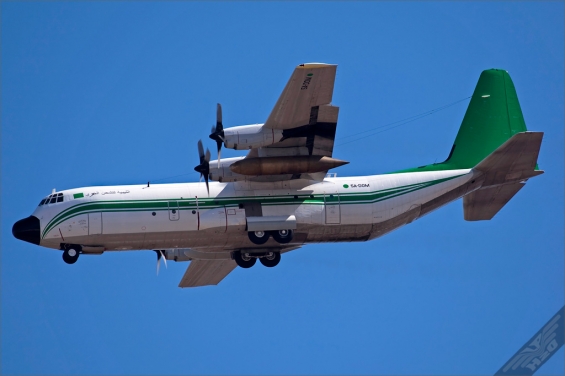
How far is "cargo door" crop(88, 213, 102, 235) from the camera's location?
2200 cm

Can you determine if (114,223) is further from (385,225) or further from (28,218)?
(385,225)

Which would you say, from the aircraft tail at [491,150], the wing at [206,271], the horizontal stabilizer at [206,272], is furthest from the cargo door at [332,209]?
the horizontal stabilizer at [206,272]

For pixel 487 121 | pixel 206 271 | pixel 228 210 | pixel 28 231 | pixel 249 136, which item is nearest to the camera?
pixel 249 136

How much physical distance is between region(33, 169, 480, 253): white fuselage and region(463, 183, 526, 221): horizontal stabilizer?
0.96 m

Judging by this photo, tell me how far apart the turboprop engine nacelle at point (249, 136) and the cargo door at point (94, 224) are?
3.65m

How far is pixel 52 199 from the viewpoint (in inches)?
880

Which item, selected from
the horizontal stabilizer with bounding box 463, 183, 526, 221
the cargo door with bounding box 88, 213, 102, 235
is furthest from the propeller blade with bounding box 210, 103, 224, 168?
the horizontal stabilizer with bounding box 463, 183, 526, 221

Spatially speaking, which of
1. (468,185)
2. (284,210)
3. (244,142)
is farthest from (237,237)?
(468,185)

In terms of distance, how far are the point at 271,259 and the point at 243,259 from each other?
29.3 inches

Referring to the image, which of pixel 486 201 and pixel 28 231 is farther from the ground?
pixel 28 231

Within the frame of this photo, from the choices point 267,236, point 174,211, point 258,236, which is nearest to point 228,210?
point 258,236

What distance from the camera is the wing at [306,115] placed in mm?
20516

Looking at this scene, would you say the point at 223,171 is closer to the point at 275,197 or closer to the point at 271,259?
the point at 275,197

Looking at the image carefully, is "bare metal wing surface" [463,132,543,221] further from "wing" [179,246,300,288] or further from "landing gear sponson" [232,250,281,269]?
"wing" [179,246,300,288]
